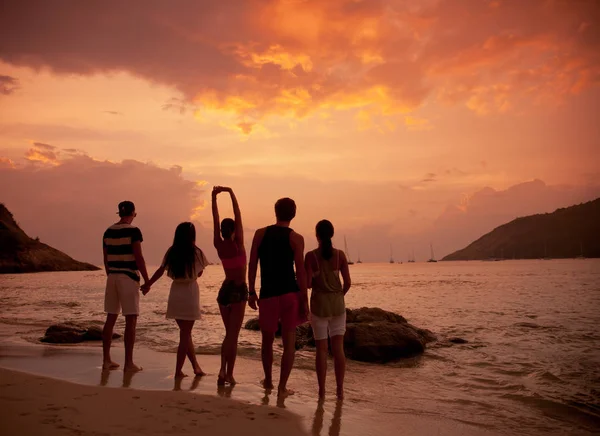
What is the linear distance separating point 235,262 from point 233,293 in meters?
0.46

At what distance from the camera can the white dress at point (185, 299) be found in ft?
23.2

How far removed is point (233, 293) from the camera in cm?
666

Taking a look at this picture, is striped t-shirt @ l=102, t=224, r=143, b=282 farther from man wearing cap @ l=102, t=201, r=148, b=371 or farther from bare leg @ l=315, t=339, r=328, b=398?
bare leg @ l=315, t=339, r=328, b=398

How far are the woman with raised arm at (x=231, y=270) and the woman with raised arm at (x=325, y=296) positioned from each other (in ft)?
3.28

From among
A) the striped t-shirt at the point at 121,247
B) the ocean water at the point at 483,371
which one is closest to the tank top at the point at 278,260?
the ocean water at the point at 483,371

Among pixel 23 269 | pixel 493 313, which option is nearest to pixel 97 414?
pixel 493 313

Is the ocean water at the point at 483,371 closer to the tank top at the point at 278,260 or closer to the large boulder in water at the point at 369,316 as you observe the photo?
the large boulder in water at the point at 369,316

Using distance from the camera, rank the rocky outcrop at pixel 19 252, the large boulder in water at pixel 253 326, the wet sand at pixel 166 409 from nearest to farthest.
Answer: the wet sand at pixel 166 409 < the large boulder in water at pixel 253 326 < the rocky outcrop at pixel 19 252

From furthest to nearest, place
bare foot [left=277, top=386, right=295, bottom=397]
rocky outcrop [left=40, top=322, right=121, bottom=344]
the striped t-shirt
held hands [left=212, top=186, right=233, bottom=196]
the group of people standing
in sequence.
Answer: rocky outcrop [left=40, top=322, right=121, bottom=344] < the striped t-shirt < held hands [left=212, top=186, right=233, bottom=196] < bare foot [left=277, top=386, right=295, bottom=397] < the group of people standing

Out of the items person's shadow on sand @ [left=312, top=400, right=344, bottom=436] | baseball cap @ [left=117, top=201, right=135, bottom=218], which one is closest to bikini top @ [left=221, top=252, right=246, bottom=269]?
baseball cap @ [left=117, top=201, right=135, bottom=218]

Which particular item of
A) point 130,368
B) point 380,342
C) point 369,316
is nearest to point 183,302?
point 130,368

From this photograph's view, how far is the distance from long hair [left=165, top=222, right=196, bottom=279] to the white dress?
0.10 metres

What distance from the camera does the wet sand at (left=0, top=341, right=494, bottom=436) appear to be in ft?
14.9

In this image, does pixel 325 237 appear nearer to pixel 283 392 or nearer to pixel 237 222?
pixel 237 222
